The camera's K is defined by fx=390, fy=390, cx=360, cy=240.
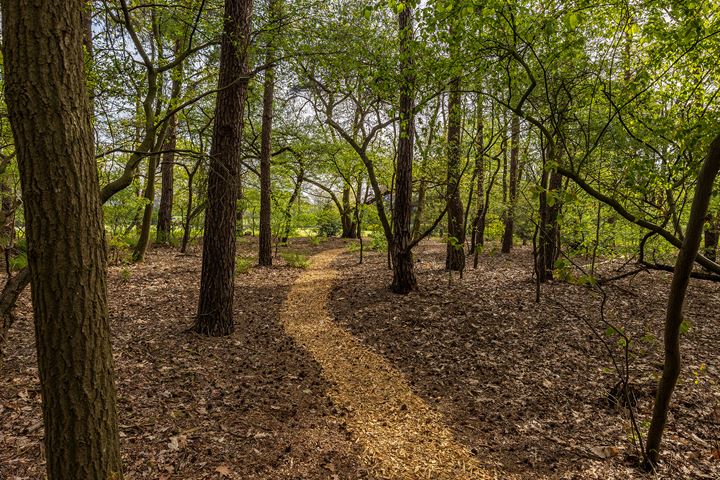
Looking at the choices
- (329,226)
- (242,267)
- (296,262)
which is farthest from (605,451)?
(329,226)

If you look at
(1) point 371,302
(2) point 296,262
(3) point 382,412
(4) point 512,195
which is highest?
(4) point 512,195

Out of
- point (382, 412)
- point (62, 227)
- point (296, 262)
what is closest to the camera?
point (62, 227)

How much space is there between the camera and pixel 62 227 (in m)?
2.00

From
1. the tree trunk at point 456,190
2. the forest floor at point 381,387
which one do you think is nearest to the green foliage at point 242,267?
the forest floor at point 381,387

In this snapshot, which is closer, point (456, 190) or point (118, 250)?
point (456, 190)

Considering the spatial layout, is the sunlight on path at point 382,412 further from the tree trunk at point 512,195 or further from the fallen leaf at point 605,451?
the tree trunk at point 512,195

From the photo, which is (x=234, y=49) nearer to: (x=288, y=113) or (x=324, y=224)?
(x=288, y=113)

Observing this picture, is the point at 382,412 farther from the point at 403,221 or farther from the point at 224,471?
the point at 403,221

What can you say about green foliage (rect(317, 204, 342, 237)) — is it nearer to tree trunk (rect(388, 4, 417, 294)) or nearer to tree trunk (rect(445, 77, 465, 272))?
tree trunk (rect(445, 77, 465, 272))

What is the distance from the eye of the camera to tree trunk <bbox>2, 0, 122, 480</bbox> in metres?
1.93

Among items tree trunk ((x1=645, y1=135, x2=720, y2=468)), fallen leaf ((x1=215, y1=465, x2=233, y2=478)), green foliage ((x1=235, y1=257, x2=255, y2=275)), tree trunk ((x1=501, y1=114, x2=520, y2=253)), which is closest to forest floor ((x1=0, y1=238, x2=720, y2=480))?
fallen leaf ((x1=215, y1=465, x2=233, y2=478))

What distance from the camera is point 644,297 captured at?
9.13 meters

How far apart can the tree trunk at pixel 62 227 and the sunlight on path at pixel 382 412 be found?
2589mm

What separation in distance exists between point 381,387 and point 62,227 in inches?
175
